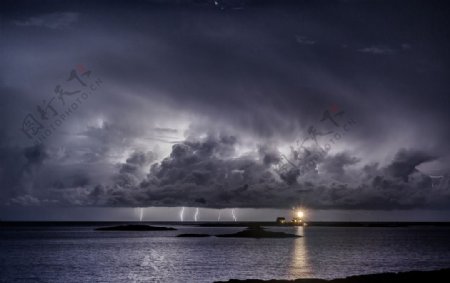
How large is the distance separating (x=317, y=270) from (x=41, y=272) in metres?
43.3

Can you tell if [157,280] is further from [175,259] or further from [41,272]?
[175,259]

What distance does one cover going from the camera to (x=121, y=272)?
81.4m

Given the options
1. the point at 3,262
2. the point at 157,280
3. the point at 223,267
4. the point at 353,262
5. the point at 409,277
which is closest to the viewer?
the point at 409,277

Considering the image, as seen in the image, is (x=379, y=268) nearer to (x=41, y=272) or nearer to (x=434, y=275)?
A: (x=434, y=275)

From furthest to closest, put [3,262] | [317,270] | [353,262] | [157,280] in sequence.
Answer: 1. [3,262]
2. [353,262]
3. [317,270]
4. [157,280]

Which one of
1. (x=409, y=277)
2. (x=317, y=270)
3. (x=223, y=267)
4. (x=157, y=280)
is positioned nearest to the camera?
(x=409, y=277)

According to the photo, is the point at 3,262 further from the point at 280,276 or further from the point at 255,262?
the point at 280,276

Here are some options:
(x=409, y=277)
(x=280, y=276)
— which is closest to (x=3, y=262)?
(x=280, y=276)

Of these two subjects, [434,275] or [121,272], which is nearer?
[434,275]

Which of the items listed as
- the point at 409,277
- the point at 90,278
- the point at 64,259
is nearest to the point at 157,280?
the point at 90,278

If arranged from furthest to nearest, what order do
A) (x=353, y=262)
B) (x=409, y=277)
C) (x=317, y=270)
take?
(x=353, y=262) < (x=317, y=270) < (x=409, y=277)

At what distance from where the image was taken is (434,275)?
2221 inches

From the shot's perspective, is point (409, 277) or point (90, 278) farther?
point (90, 278)

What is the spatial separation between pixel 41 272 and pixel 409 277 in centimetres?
5608
